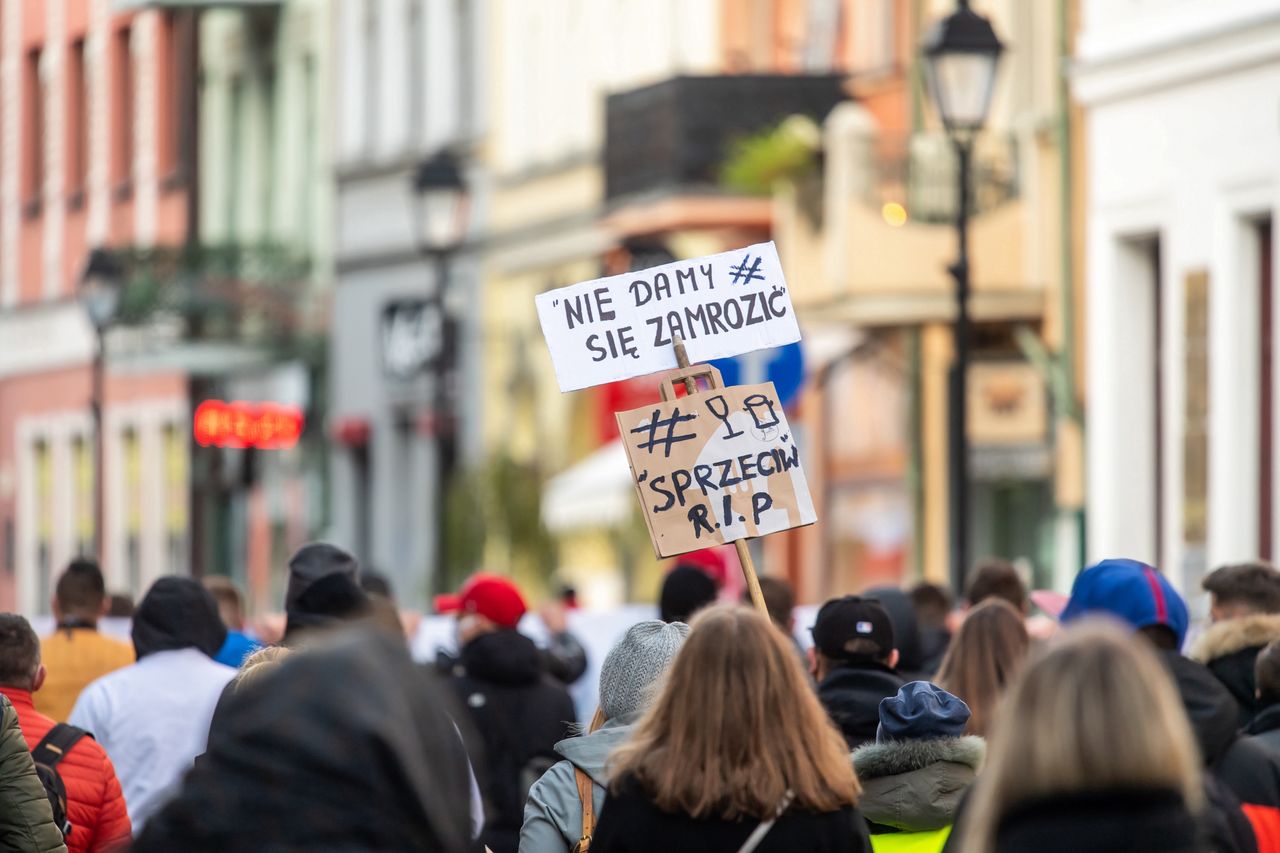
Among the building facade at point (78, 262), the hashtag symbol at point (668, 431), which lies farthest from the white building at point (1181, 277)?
the building facade at point (78, 262)

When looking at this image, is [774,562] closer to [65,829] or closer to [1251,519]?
[1251,519]

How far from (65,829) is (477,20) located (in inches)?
1166

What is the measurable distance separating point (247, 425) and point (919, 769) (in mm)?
32865

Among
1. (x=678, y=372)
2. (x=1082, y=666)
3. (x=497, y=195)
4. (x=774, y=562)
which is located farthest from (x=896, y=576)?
(x=1082, y=666)

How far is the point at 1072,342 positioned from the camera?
2334 cm

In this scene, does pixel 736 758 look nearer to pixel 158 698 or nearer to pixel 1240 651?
pixel 1240 651

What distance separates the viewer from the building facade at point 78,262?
4522cm

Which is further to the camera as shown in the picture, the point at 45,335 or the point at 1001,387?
the point at 45,335

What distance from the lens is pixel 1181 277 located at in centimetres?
1977

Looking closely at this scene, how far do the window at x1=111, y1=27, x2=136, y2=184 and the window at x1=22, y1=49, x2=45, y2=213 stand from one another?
12.8 ft

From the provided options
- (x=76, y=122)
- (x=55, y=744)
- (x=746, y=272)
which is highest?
(x=76, y=122)

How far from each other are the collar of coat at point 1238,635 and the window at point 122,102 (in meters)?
39.9

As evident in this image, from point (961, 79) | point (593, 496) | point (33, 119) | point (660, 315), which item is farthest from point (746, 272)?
point (33, 119)

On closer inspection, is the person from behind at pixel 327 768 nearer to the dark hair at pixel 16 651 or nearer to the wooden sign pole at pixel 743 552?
the wooden sign pole at pixel 743 552
